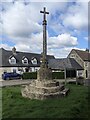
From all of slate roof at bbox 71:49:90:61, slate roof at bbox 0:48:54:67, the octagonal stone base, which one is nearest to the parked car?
slate roof at bbox 0:48:54:67

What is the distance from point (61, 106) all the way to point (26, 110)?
2304mm

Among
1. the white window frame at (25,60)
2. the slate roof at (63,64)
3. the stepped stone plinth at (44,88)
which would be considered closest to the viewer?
the stepped stone plinth at (44,88)

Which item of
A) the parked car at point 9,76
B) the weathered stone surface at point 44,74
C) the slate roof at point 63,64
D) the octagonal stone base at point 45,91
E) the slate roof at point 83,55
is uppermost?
the slate roof at point 83,55

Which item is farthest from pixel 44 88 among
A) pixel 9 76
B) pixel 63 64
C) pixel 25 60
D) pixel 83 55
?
pixel 83 55

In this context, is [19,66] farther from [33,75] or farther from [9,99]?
[9,99]

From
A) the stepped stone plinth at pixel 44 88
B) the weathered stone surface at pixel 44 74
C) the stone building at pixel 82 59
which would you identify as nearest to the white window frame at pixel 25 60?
the stone building at pixel 82 59

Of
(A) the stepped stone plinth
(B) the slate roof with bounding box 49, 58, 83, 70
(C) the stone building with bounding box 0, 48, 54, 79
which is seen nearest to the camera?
(A) the stepped stone plinth

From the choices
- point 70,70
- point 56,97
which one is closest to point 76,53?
point 70,70

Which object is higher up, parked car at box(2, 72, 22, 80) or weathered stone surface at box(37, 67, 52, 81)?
weathered stone surface at box(37, 67, 52, 81)

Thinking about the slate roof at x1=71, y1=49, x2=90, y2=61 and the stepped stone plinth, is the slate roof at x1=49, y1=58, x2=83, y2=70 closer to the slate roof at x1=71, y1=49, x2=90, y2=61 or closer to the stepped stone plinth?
the slate roof at x1=71, y1=49, x2=90, y2=61

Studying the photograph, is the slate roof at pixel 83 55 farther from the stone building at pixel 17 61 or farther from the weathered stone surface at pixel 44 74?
the weathered stone surface at pixel 44 74

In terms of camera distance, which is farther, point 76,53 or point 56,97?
point 76,53

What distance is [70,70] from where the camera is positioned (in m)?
50.9

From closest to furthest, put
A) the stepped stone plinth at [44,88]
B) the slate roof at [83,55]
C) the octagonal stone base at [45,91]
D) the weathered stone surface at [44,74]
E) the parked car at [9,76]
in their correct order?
the octagonal stone base at [45,91] → the stepped stone plinth at [44,88] → the weathered stone surface at [44,74] → the parked car at [9,76] → the slate roof at [83,55]
